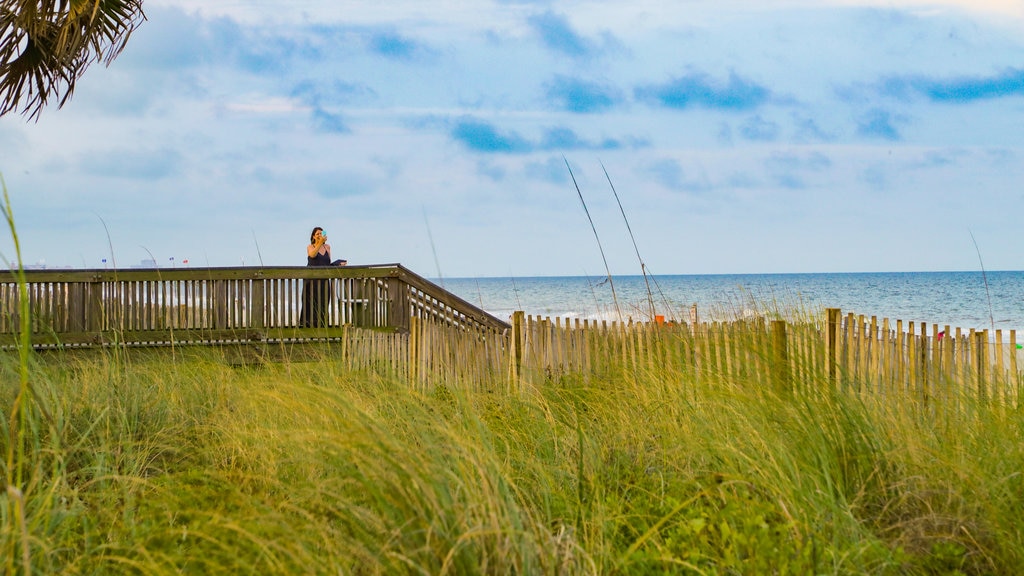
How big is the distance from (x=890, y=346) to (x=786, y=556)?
506 cm

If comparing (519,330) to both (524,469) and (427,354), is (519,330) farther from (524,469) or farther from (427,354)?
(524,469)

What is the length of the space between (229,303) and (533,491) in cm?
950

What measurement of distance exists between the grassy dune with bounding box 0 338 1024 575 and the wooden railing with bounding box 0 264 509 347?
6831 millimetres

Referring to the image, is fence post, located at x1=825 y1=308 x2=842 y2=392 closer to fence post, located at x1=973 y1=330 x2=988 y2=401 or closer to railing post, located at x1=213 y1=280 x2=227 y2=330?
fence post, located at x1=973 y1=330 x2=988 y2=401

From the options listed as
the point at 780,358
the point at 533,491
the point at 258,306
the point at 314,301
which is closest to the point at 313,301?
the point at 314,301

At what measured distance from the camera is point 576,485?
4004 millimetres

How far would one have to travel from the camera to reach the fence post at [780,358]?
15.5 ft

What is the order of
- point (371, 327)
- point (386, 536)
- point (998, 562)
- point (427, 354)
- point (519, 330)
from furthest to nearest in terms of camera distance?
1. point (371, 327)
2. point (427, 354)
3. point (519, 330)
4. point (998, 562)
5. point (386, 536)

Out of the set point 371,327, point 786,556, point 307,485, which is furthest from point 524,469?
point 371,327

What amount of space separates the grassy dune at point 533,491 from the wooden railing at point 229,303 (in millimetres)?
6831

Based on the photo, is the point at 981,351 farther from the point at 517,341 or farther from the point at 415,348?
the point at 415,348

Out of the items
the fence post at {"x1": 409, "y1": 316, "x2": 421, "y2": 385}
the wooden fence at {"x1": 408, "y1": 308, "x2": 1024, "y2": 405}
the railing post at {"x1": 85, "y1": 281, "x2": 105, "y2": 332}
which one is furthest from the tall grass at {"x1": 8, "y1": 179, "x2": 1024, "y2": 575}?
the railing post at {"x1": 85, "y1": 281, "x2": 105, "y2": 332}

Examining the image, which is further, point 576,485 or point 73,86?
point 73,86

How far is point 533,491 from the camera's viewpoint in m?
3.95
